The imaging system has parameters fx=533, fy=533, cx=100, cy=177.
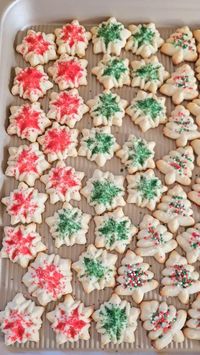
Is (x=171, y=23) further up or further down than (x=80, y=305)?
further up

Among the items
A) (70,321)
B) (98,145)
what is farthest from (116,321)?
(98,145)

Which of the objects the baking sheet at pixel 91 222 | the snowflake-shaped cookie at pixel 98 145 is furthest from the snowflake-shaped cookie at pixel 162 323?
the snowflake-shaped cookie at pixel 98 145

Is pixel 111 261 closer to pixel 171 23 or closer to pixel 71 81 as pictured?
pixel 71 81

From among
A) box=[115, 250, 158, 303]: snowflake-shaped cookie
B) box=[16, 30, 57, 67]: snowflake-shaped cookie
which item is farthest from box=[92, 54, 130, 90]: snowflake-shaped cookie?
box=[115, 250, 158, 303]: snowflake-shaped cookie

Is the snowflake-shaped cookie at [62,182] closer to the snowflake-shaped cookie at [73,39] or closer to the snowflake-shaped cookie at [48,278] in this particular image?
the snowflake-shaped cookie at [48,278]

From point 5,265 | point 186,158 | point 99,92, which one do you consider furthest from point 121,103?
point 5,265

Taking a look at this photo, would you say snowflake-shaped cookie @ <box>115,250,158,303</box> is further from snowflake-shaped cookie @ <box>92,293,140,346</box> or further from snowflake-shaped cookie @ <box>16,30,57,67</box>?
snowflake-shaped cookie @ <box>16,30,57,67</box>
